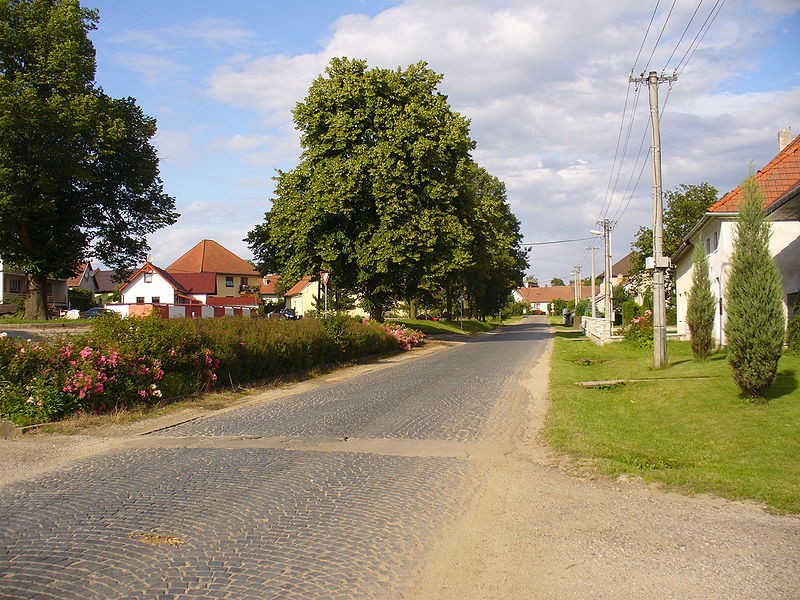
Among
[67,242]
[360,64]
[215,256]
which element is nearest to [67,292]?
[215,256]

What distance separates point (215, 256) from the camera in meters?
86.3

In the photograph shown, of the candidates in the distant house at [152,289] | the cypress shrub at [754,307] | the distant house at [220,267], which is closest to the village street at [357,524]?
the cypress shrub at [754,307]

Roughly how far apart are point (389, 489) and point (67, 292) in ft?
249

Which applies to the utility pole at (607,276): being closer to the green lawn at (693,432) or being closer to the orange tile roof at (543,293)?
the green lawn at (693,432)

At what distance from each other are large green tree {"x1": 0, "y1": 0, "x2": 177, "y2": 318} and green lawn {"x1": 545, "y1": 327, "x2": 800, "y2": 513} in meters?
27.4

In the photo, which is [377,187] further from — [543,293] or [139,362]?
[543,293]

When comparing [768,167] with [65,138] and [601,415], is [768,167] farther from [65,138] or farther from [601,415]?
[65,138]

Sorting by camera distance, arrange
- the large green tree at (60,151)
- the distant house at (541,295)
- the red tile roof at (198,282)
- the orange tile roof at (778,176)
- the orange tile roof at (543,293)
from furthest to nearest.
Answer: the orange tile roof at (543,293), the distant house at (541,295), the red tile roof at (198,282), the large green tree at (60,151), the orange tile roof at (778,176)

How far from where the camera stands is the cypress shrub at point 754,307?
11242 millimetres

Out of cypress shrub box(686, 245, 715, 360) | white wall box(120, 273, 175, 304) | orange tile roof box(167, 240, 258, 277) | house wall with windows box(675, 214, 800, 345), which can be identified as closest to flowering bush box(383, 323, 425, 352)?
house wall with windows box(675, 214, 800, 345)

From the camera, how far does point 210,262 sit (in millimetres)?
85125

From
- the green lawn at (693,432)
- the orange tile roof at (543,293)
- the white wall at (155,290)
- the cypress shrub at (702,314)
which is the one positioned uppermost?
the orange tile roof at (543,293)

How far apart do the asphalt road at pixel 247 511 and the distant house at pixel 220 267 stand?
242 ft

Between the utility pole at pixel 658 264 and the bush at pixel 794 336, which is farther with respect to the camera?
the utility pole at pixel 658 264
